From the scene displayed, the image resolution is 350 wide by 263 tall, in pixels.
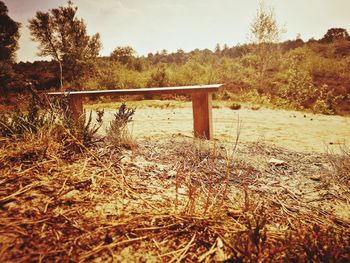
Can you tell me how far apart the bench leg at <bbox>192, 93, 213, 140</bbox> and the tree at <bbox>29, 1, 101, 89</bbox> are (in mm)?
15266

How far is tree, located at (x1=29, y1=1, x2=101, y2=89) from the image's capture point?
16.8 m

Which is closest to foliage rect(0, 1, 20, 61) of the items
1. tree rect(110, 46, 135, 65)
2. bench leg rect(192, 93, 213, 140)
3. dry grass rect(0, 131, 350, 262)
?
tree rect(110, 46, 135, 65)

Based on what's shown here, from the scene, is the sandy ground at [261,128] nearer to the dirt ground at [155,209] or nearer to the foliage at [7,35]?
the dirt ground at [155,209]

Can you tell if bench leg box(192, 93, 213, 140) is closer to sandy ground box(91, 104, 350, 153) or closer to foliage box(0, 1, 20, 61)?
sandy ground box(91, 104, 350, 153)

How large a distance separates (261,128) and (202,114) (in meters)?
1.98

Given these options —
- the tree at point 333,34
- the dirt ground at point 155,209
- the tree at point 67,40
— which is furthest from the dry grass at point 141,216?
the tree at point 333,34

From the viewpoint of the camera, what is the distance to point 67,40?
58.1ft

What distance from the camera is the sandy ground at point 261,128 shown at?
144 inches

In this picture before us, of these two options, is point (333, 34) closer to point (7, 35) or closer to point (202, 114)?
point (202, 114)

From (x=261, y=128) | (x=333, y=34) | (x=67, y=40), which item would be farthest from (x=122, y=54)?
(x=333, y=34)

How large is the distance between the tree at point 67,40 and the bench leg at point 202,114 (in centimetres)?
1527

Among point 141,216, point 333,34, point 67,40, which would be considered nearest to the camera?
point 141,216

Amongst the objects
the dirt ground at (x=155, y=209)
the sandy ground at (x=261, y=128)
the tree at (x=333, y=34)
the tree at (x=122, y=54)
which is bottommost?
the sandy ground at (x=261, y=128)

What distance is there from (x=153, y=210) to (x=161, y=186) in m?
0.43
